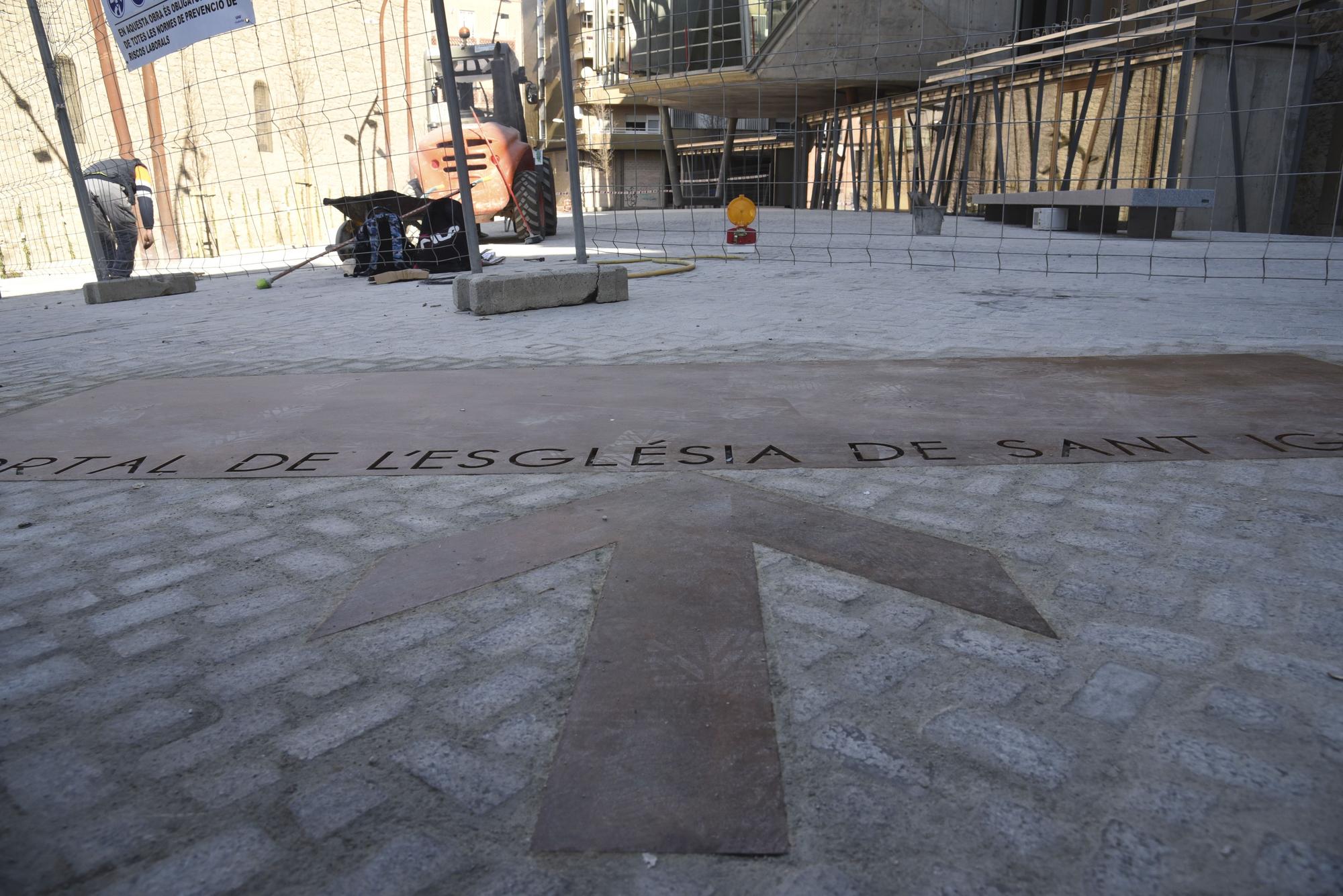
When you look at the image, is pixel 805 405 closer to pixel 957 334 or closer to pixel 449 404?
pixel 449 404

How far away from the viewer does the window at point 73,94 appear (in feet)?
53.3

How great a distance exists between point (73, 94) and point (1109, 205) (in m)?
18.4

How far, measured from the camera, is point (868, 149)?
808 inches

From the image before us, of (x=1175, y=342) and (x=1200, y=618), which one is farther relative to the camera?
(x=1175, y=342)

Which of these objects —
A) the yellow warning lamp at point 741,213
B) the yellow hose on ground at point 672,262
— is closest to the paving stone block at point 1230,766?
the yellow hose on ground at point 672,262

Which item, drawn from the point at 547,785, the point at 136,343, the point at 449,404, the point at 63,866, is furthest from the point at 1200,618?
the point at 136,343

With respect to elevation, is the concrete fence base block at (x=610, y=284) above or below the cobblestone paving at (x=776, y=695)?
above

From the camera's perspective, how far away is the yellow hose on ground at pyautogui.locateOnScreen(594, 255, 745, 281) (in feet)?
30.8

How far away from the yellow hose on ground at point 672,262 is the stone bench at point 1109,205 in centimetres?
529

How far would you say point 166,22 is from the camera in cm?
855

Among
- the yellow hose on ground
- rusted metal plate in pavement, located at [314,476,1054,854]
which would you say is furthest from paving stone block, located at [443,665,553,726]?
the yellow hose on ground

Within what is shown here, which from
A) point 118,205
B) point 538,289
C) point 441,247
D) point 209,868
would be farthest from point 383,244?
point 209,868

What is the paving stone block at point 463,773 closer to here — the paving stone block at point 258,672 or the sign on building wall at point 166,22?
the paving stone block at point 258,672

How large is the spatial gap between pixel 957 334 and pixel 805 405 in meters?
2.25
